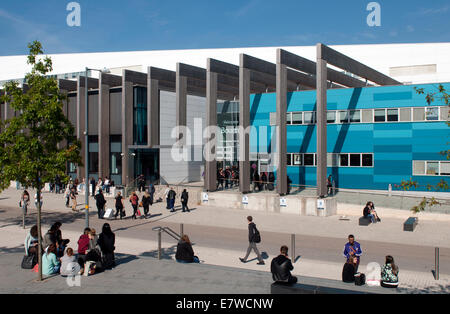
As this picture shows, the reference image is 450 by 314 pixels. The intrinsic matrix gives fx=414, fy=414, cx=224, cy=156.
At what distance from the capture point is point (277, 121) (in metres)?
24.8

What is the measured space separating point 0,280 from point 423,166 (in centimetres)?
2624

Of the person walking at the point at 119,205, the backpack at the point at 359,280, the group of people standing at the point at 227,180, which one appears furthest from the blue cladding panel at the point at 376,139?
the backpack at the point at 359,280

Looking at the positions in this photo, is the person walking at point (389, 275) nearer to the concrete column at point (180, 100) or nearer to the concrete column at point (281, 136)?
the concrete column at point (281, 136)

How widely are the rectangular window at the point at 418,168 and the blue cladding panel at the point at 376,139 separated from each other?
27 cm

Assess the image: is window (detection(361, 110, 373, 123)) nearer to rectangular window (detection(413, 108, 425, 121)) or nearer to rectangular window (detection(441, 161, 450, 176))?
rectangular window (detection(413, 108, 425, 121))

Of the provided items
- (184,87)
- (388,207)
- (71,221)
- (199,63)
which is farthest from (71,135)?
(199,63)

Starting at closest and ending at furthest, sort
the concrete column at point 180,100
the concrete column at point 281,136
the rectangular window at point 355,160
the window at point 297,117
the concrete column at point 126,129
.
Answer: the concrete column at point 281,136
the rectangular window at point 355,160
the concrete column at point 180,100
the window at point 297,117
the concrete column at point 126,129

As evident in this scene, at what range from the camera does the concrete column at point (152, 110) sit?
113 ft

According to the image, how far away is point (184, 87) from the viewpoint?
31891 mm

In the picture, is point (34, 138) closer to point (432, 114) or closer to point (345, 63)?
point (345, 63)

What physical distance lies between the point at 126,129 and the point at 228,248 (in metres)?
22.4

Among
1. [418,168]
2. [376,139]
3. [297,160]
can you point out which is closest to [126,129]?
[297,160]

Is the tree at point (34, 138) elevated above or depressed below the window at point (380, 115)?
below
